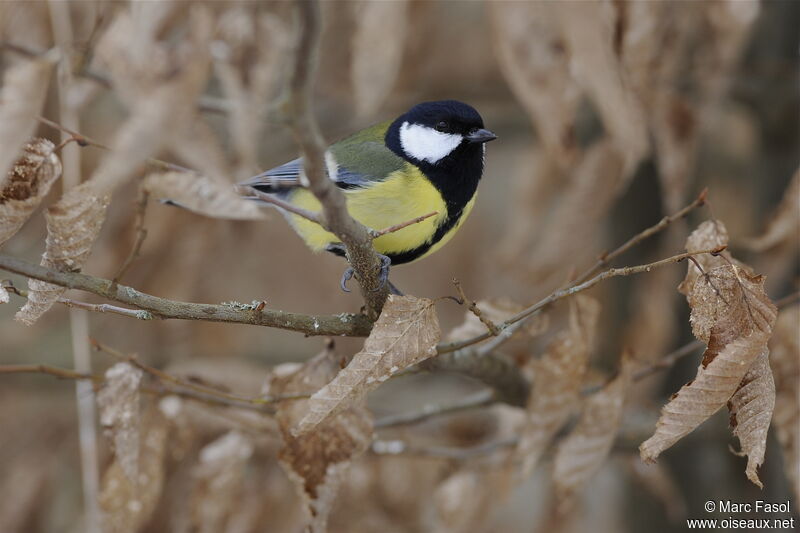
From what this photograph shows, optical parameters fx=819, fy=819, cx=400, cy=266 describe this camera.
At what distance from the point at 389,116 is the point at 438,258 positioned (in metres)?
0.64

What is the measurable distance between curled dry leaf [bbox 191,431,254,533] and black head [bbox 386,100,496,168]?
2.43ft

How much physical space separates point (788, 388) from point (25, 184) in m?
1.30

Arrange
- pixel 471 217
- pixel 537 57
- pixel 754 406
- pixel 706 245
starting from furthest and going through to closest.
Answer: pixel 471 217 → pixel 537 57 → pixel 706 245 → pixel 754 406

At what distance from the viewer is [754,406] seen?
1.11 meters

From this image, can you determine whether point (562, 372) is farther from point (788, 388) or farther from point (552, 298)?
point (788, 388)

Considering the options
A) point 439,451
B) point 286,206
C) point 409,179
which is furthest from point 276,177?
point 286,206

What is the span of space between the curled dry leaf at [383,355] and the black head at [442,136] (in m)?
0.72

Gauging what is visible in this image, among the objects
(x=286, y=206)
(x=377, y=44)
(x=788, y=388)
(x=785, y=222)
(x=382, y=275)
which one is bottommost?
(x=788, y=388)

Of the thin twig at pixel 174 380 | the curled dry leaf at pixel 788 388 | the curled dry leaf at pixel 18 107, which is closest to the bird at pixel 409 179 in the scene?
the thin twig at pixel 174 380

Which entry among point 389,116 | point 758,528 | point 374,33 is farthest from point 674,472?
point 374,33

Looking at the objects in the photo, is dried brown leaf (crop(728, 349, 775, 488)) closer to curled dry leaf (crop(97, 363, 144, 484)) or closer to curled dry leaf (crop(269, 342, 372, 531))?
curled dry leaf (crop(269, 342, 372, 531))

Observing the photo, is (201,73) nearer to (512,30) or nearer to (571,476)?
(512,30)

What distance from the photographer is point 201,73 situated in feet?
3.71

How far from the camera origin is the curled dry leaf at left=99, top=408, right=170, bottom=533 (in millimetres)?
1521
